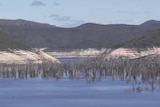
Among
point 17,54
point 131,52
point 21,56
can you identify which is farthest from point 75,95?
point 17,54

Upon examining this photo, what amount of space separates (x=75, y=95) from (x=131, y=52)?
285ft

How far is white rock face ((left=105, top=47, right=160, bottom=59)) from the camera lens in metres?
146

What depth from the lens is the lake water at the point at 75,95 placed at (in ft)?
191

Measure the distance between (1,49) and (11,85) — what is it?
73749mm

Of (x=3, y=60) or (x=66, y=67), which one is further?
(x=3, y=60)

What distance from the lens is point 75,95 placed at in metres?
67.7

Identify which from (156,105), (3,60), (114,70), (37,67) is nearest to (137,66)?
(114,70)

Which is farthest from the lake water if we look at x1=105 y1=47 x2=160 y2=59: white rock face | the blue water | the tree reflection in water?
x1=105 y1=47 x2=160 y2=59: white rock face

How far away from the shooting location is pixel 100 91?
72125 millimetres

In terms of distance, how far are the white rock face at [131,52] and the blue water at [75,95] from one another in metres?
60.0

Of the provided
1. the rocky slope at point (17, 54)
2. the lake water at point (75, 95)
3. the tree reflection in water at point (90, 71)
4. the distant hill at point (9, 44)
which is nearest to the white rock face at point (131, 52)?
the rocky slope at point (17, 54)

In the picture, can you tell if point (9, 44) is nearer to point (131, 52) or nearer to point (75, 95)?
point (131, 52)

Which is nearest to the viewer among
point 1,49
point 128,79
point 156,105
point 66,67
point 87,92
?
point 156,105

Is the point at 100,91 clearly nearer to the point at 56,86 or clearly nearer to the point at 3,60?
the point at 56,86
